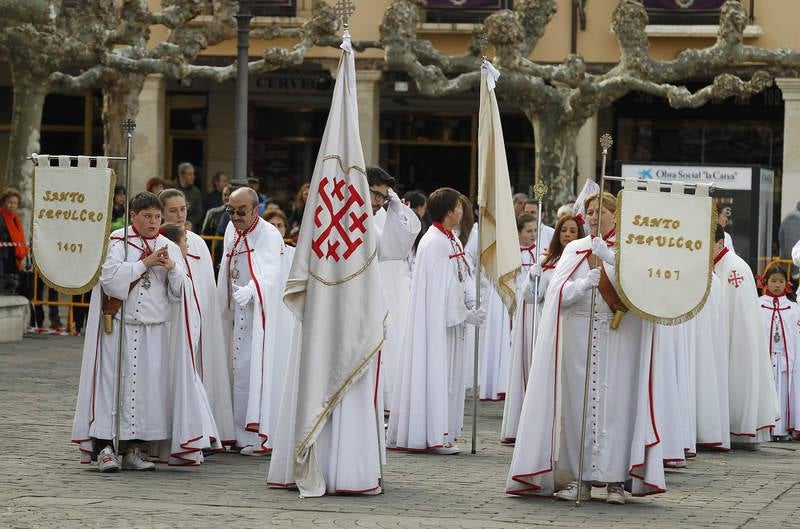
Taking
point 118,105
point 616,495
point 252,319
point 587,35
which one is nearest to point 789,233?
point 587,35

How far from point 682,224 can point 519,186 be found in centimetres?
2351

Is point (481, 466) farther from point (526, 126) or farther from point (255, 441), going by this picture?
point (526, 126)

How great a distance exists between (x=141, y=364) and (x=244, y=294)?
4.07 ft

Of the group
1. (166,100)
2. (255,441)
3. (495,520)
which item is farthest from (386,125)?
(495,520)

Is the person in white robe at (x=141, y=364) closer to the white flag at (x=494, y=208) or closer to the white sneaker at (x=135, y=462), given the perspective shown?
the white sneaker at (x=135, y=462)

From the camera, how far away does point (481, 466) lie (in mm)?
12461

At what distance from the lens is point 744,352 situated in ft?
48.6

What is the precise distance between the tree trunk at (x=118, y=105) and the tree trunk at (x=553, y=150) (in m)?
5.86

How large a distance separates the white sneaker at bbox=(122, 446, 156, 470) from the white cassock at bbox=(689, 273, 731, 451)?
457cm

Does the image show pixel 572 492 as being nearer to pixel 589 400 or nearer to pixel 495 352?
pixel 589 400

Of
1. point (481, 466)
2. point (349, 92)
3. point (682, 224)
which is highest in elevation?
point (349, 92)

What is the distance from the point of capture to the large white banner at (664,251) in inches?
408

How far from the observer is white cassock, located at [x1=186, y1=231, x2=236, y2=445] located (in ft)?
41.1

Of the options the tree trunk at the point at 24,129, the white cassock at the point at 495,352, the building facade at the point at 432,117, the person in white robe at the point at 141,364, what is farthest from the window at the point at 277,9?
the person in white robe at the point at 141,364
